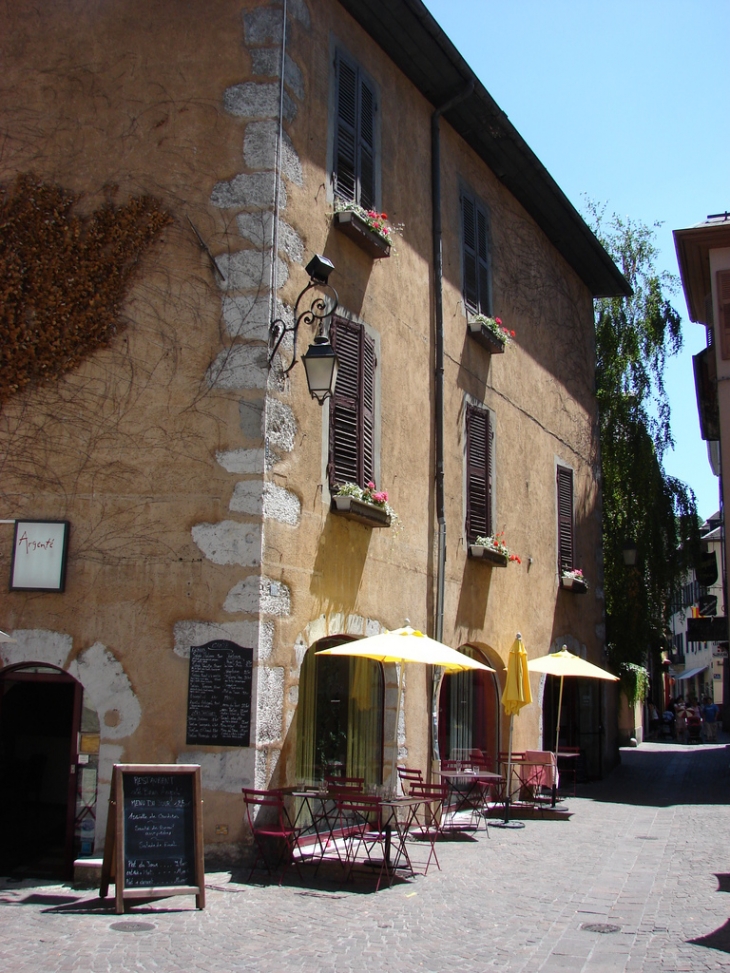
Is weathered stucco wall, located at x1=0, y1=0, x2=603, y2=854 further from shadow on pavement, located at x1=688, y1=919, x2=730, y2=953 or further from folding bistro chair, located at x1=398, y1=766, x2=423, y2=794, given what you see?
shadow on pavement, located at x1=688, y1=919, x2=730, y2=953

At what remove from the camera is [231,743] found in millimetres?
8594

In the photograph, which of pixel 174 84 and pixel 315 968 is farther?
pixel 174 84

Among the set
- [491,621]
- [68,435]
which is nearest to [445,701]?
[491,621]

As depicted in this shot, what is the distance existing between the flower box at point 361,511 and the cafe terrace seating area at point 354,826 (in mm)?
2476

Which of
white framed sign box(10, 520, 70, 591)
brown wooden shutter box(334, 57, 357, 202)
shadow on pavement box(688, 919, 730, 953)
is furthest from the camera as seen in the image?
brown wooden shutter box(334, 57, 357, 202)

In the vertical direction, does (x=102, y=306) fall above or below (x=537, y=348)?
below

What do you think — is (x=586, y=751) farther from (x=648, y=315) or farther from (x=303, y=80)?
(x=303, y=80)

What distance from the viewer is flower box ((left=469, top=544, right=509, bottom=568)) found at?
13.2m

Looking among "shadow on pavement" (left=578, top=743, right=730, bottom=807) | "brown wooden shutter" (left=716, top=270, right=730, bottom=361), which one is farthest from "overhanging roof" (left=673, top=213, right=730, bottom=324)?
"shadow on pavement" (left=578, top=743, right=730, bottom=807)

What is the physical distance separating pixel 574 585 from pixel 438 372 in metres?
5.66

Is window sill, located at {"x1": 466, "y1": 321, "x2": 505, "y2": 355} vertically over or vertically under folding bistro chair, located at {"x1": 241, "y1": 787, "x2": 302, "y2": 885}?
over

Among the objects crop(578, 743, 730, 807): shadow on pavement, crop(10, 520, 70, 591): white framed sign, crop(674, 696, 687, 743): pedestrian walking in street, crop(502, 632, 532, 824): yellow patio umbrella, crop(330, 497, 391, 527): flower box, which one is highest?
crop(330, 497, 391, 527): flower box

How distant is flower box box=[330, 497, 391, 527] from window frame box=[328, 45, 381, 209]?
10.3 ft

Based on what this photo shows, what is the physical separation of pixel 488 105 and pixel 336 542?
7082 mm
